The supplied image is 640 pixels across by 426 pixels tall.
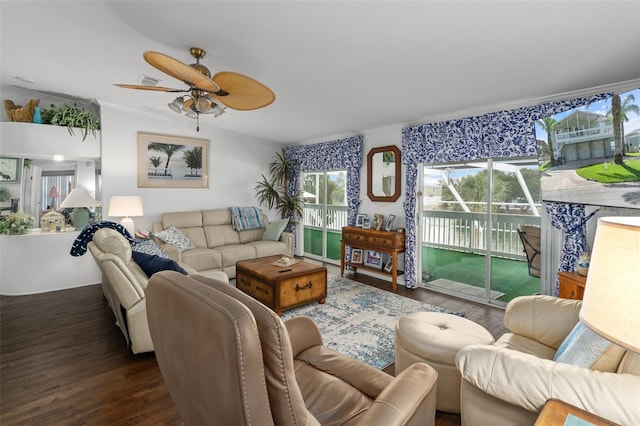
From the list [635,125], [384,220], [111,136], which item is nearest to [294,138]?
[384,220]

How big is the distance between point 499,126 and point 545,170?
0.82m

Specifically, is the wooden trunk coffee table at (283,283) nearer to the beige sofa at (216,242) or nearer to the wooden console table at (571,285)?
the beige sofa at (216,242)

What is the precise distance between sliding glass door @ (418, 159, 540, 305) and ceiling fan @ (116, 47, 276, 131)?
2.75m

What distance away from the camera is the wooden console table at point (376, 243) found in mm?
4305

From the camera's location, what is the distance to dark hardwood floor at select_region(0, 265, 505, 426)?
1901mm

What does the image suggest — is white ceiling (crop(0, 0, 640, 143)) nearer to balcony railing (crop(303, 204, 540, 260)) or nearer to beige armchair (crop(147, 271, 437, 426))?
balcony railing (crop(303, 204, 540, 260))

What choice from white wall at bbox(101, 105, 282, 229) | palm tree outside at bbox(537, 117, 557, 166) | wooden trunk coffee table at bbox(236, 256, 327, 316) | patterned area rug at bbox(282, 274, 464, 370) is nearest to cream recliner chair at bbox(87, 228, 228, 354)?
wooden trunk coffee table at bbox(236, 256, 327, 316)

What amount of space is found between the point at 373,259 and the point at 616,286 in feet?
13.5

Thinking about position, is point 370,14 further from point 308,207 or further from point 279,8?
point 308,207

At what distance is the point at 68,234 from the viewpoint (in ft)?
14.4

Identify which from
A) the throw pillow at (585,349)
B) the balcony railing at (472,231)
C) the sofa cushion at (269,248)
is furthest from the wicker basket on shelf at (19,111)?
the throw pillow at (585,349)

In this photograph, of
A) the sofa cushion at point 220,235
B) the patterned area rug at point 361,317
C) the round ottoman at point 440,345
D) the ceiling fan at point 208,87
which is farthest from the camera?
the sofa cushion at point 220,235

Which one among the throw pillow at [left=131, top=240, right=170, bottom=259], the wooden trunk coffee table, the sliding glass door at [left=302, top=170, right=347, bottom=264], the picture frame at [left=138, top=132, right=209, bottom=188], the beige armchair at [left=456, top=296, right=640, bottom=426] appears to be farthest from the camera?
the sliding glass door at [left=302, top=170, right=347, bottom=264]

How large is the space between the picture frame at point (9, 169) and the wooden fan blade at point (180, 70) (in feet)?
11.9
